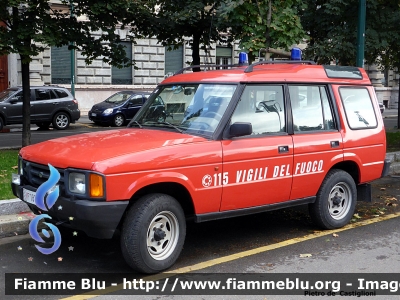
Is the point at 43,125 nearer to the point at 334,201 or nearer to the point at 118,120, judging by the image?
the point at 118,120

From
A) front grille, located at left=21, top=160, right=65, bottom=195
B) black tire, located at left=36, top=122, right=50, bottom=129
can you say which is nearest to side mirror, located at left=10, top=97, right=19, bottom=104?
black tire, located at left=36, top=122, right=50, bottom=129

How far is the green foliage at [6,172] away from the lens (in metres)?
7.76

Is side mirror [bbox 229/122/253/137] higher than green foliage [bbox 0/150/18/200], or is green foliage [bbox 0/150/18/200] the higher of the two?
side mirror [bbox 229/122/253/137]

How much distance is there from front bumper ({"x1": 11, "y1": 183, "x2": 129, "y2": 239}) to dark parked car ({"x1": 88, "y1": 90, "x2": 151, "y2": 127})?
19486 mm

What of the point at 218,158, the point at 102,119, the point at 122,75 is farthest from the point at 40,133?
the point at 218,158

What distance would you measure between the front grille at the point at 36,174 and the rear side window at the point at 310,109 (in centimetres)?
281

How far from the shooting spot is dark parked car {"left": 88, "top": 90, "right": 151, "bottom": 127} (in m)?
24.5

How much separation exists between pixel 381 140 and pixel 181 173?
10.9ft

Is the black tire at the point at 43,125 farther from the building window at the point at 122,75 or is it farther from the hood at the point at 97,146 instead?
the hood at the point at 97,146

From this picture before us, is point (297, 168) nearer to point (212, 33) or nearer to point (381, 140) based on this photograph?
point (381, 140)

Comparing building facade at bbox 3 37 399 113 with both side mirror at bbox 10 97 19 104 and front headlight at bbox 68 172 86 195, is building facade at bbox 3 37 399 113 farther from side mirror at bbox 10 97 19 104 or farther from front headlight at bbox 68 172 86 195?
front headlight at bbox 68 172 86 195

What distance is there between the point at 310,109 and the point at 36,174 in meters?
3.28

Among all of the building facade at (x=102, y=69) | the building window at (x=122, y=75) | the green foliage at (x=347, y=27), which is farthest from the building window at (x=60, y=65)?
the green foliage at (x=347, y=27)

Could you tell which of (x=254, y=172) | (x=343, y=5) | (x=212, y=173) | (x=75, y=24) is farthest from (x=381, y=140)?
(x=75, y=24)
